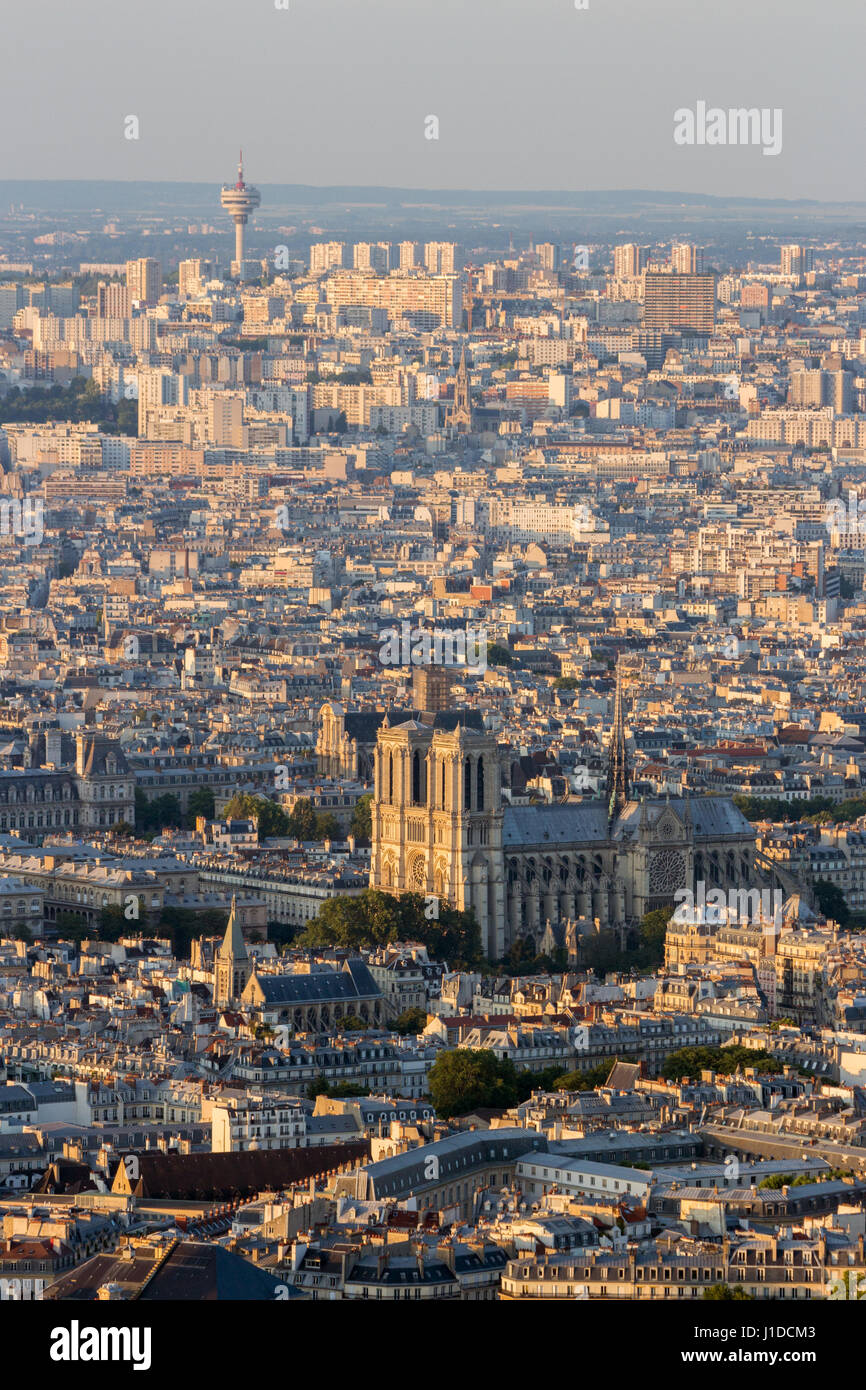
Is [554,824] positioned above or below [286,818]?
above

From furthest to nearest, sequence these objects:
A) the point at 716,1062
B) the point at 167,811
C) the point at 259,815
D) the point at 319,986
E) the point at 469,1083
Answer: the point at 167,811 → the point at 259,815 → the point at 319,986 → the point at 716,1062 → the point at 469,1083

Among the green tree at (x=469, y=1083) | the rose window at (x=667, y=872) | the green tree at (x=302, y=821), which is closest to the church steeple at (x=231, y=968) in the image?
the green tree at (x=469, y=1083)

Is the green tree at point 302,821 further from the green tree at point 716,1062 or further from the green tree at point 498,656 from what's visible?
the green tree at point 498,656

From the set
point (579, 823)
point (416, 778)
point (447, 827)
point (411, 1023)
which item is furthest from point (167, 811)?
point (411, 1023)

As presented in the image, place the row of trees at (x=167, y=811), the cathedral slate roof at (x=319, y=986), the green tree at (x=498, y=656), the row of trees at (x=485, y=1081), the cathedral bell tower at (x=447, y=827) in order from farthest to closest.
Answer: the green tree at (x=498, y=656)
the row of trees at (x=167, y=811)
the cathedral bell tower at (x=447, y=827)
the cathedral slate roof at (x=319, y=986)
the row of trees at (x=485, y=1081)

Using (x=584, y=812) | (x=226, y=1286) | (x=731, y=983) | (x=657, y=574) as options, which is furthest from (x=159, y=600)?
(x=226, y=1286)

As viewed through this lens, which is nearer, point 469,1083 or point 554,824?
point 469,1083

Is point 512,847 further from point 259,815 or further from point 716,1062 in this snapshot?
point 716,1062

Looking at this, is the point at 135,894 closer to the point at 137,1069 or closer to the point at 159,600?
the point at 137,1069

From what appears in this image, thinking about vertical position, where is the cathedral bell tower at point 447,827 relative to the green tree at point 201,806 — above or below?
above
